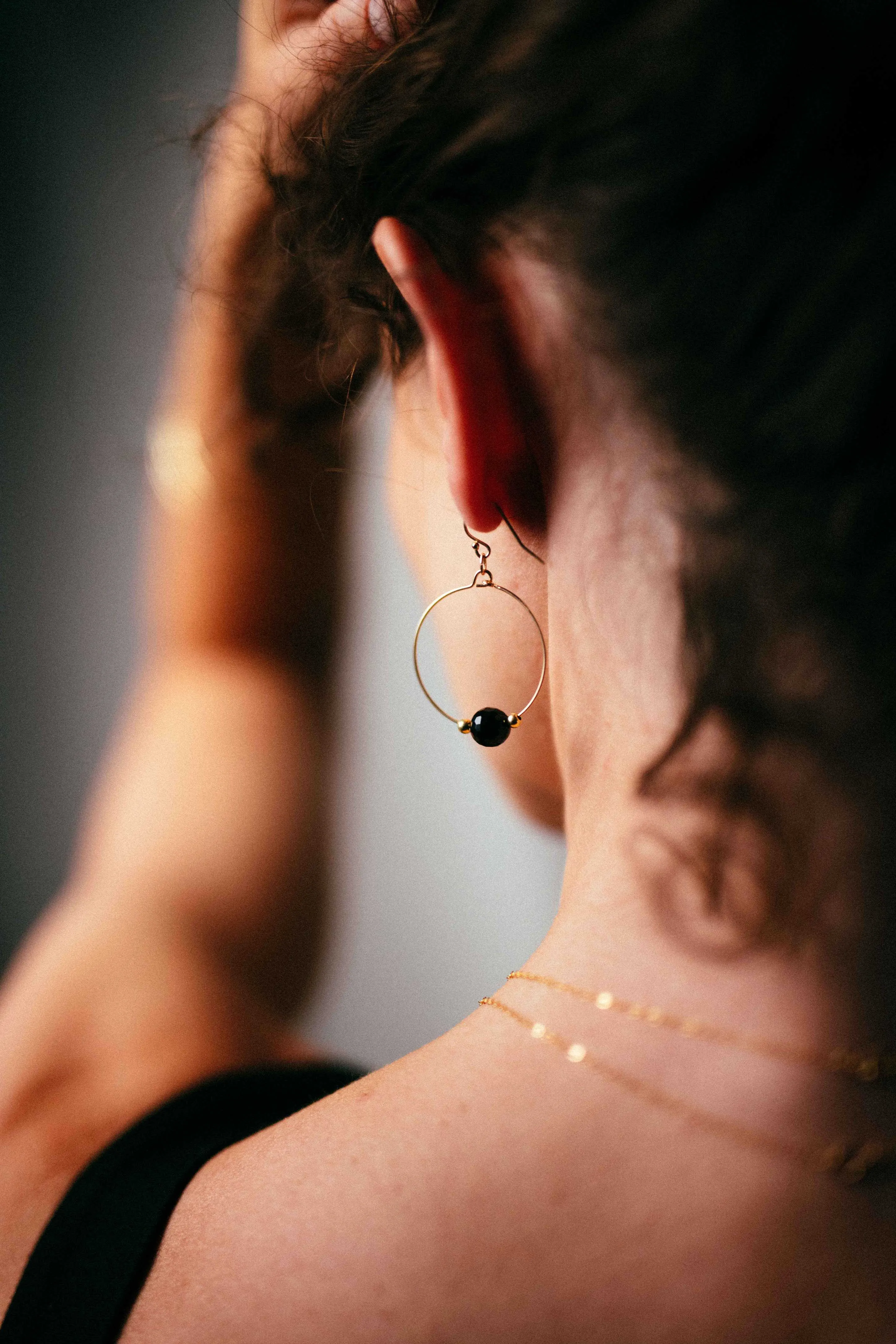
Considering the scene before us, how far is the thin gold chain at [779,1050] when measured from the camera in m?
0.40

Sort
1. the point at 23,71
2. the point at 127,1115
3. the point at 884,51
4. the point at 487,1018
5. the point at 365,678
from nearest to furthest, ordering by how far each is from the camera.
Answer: the point at 884,51
the point at 487,1018
the point at 127,1115
the point at 23,71
the point at 365,678

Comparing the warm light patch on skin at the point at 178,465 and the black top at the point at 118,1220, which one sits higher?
the warm light patch on skin at the point at 178,465

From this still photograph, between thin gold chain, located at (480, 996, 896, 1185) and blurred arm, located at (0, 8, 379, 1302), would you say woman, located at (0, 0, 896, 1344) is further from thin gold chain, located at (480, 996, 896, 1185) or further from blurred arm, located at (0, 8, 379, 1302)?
blurred arm, located at (0, 8, 379, 1302)

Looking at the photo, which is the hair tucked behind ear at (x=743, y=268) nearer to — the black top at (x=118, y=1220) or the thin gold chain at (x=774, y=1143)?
the thin gold chain at (x=774, y=1143)

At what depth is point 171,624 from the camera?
38.9 inches

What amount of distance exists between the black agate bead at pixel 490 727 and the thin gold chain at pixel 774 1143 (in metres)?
0.22

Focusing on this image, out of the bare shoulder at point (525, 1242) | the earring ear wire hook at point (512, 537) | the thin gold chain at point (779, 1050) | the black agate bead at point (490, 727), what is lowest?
the bare shoulder at point (525, 1242)

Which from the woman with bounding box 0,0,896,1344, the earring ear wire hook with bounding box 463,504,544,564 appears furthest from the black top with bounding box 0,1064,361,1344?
the earring ear wire hook with bounding box 463,504,544,564

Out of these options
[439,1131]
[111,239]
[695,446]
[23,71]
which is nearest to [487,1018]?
[439,1131]

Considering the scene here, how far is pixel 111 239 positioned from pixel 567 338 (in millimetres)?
775

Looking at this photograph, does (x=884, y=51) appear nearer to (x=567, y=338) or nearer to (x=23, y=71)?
(x=567, y=338)

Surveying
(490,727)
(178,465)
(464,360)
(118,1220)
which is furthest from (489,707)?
(178,465)

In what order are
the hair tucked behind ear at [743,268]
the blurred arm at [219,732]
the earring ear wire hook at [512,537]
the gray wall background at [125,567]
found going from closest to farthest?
1. the hair tucked behind ear at [743,268]
2. the earring ear wire hook at [512,537]
3. the blurred arm at [219,732]
4. the gray wall background at [125,567]

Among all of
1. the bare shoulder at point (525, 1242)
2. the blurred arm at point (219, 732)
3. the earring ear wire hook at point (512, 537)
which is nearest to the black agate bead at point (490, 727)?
the earring ear wire hook at point (512, 537)
